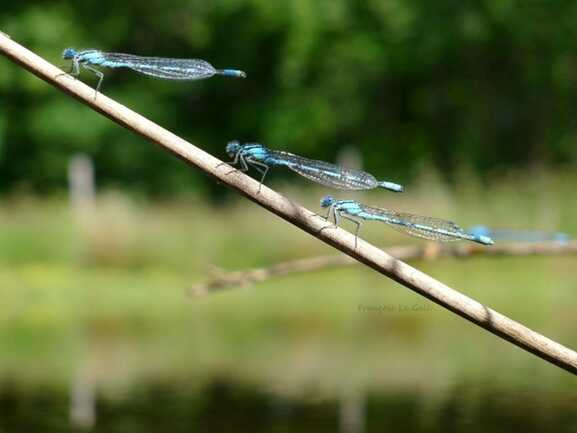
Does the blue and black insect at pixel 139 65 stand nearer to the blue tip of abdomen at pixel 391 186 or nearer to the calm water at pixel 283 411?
the blue tip of abdomen at pixel 391 186

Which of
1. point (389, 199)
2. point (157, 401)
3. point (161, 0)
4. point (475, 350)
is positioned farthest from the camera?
point (161, 0)

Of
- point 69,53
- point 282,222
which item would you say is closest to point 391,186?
point 69,53

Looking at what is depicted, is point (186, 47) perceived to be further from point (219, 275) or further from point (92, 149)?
point (219, 275)

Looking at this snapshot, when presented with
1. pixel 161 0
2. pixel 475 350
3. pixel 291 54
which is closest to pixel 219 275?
pixel 475 350

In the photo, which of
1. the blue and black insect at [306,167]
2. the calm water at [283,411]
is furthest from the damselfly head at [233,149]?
the calm water at [283,411]

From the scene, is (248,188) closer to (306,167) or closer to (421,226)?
(306,167)

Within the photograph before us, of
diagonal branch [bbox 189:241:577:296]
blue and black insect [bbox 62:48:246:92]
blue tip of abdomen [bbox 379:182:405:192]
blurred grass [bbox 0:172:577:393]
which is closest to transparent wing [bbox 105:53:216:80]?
blue and black insect [bbox 62:48:246:92]

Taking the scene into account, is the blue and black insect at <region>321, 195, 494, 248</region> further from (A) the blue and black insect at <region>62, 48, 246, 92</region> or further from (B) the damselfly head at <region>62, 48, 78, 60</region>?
(B) the damselfly head at <region>62, 48, 78, 60</region>
